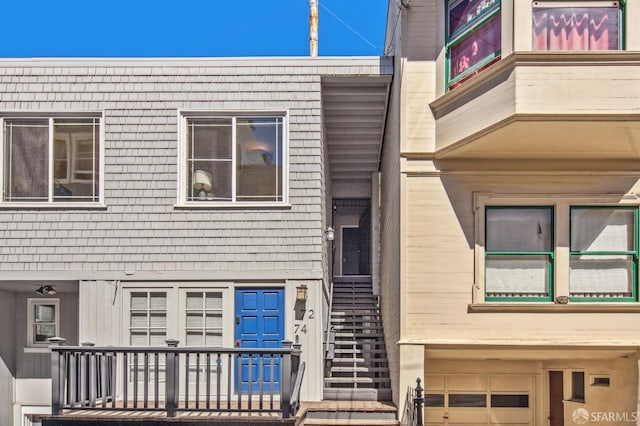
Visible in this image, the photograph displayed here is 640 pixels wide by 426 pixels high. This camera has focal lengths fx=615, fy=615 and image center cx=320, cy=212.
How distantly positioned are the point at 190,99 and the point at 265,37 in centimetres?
439

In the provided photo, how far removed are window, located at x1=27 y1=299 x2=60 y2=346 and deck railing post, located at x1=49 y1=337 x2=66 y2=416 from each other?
7.47 ft

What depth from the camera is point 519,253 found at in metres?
7.54

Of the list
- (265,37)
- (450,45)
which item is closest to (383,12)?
(265,37)

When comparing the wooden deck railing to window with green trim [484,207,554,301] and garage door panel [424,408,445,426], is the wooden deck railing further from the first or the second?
window with green trim [484,207,554,301]

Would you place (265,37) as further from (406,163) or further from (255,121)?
(406,163)

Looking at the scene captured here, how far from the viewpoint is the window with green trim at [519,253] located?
7.53 metres

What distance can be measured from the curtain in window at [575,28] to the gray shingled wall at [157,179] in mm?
3078

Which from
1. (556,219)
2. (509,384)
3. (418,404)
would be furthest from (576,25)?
(509,384)

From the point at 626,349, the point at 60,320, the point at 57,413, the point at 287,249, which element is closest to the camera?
the point at 57,413

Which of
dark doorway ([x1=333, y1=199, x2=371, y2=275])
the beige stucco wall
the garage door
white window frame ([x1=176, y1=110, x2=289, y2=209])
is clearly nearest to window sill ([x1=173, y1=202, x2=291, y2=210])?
white window frame ([x1=176, y1=110, x2=289, y2=209])

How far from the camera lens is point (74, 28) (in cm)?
1155

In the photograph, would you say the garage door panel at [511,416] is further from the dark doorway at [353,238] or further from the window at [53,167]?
the dark doorway at [353,238]

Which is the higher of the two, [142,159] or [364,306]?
[142,159]

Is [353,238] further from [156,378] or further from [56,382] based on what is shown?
[56,382]
